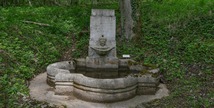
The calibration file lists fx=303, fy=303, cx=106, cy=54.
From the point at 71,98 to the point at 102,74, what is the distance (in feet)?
5.19

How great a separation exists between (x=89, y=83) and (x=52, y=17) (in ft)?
26.5

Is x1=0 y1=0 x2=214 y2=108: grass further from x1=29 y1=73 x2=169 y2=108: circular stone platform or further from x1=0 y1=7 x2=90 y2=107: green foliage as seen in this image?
x1=29 y1=73 x2=169 y2=108: circular stone platform

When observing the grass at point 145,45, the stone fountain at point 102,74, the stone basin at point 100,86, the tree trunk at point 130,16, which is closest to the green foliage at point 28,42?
the grass at point 145,45

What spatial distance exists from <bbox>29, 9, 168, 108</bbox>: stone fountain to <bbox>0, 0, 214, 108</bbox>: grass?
563 mm

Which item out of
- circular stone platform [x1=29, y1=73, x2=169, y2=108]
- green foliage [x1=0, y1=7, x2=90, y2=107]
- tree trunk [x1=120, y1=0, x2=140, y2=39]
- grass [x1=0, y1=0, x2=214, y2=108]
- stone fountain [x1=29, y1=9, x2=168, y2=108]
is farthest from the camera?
tree trunk [x1=120, y1=0, x2=140, y2=39]

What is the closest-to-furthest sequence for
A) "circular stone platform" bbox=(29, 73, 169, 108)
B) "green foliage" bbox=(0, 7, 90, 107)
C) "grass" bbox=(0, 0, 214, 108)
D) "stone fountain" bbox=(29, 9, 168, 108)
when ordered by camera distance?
"circular stone platform" bbox=(29, 73, 169, 108) → "stone fountain" bbox=(29, 9, 168, 108) → "grass" bbox=(0, 0, 214, 108) → "green foliage" bbox=(0, 7, 90, 107)

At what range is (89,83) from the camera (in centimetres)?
770

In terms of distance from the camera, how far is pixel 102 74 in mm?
9258

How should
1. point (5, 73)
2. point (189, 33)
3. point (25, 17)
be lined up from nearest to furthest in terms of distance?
1. point (5, 73)
2. point (189, 33)
3. point (25, 17)

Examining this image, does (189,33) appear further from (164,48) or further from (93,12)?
(93,12)

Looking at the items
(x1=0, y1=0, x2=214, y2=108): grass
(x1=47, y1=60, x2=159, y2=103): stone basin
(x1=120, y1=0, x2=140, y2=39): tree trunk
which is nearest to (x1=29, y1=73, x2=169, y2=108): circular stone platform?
(x1=47, y1=60, x2=159, y2=103): stone basin

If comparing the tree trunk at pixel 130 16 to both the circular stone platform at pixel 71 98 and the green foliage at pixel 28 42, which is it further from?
the circular stone platform at pixel 71 98

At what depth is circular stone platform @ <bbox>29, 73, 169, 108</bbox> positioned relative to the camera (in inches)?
299

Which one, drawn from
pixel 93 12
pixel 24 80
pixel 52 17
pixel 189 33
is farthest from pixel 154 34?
pixel 24 80
